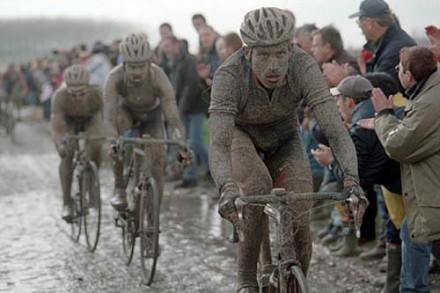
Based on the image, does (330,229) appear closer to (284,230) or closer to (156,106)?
(156,106)

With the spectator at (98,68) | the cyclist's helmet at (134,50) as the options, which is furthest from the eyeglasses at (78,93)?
the spectator at (98,68)

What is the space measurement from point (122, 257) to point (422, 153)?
3917mm

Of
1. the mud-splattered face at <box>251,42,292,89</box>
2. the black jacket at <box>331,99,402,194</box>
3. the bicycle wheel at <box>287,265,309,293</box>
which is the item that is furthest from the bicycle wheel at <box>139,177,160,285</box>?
the bicycle wheel at <box>287,265,309,293</box>

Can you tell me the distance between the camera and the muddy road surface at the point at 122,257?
816 centimetres

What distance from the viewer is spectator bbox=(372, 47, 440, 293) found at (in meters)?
6.37

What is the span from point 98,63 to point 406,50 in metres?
11.8

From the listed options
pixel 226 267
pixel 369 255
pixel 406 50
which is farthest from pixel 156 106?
pixel 406 50

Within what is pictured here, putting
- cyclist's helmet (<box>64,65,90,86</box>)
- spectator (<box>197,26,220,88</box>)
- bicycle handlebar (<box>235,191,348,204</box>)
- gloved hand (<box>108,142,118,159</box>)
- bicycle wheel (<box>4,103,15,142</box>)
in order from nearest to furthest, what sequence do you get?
1. bicycle handlebar (<box>235,191,348,204</box>)
2. gloved hand (<box>108,142,118,159</box>)
3. cyclist's helmet (<box>64,65,90,86</box>)
4. spectator (<box>197,26,220,88</box>)
5. bicycle wheel (<box>4,103,15,142</box>)

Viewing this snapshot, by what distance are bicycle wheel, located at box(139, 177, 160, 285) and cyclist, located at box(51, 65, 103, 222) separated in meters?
1.90

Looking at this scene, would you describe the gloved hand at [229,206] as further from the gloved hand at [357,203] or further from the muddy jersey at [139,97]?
the muddy jersey at [139,97]

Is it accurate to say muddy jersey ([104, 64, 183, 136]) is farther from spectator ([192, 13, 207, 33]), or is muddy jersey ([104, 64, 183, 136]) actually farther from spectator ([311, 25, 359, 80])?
spectator ([192, 13, 207, 33])

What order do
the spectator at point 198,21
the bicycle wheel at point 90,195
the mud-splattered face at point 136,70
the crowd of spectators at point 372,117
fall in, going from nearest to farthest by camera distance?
1. the crowd of spectators at point 372,117
2. the mud-splattered face at point 136,70
3. the bicycle wheel at point 90,195
4. the spectator at point 198,21

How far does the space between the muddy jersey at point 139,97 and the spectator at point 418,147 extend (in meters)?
2.74

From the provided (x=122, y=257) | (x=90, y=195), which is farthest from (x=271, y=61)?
(x=90, y=195)
